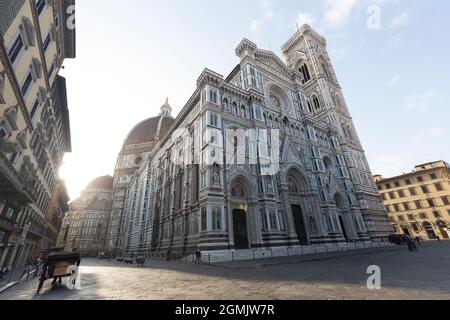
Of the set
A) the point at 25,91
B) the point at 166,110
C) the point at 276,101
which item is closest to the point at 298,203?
the point at 276,101

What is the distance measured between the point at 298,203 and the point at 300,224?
2425 mm

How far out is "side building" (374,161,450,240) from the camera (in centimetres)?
4144

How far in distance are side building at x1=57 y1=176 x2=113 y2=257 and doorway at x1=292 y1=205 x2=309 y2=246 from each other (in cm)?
4665

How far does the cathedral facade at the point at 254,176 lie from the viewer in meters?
19.0

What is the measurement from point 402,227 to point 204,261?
52.4 meters

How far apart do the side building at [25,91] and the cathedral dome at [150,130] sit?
43.6 m

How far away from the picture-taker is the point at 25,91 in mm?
11781

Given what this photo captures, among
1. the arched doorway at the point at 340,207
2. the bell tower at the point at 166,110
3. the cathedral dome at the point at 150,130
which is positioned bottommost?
the arched doorway at the point at 340,207

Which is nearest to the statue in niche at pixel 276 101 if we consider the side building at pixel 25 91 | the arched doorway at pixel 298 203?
the arched doorway at pixel 298 203

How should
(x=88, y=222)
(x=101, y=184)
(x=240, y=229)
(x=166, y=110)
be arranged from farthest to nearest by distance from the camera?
(x=166, y=110) → (x=101, y=184) → (x=88, y=222) → (x=240, y=229)

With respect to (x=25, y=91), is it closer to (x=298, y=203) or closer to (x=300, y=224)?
(x=298, y=203)

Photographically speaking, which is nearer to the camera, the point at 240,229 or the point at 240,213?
the point at 240,229

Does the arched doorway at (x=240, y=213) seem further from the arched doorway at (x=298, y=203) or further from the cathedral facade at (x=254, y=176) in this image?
the arched doorway at (x=298, y=203)

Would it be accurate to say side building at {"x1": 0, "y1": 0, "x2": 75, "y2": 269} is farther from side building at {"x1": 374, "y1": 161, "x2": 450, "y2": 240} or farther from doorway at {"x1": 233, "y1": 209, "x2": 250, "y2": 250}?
side building at {"x1": 374, "y1": 161, "x2": 450, "y2": 240}
